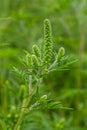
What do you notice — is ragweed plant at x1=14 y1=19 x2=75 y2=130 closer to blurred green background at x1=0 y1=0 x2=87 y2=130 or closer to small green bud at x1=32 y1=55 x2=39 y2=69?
small green bud at x1=32 y1=55 x2=39 y2=69

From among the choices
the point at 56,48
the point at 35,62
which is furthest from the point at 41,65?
the point at 56,48

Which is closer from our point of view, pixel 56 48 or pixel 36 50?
pixel 36 50

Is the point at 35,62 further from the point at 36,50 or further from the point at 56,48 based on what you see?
the point at 56,48

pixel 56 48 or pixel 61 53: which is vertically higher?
pixel 56 48

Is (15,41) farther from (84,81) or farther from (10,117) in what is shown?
(10,117)

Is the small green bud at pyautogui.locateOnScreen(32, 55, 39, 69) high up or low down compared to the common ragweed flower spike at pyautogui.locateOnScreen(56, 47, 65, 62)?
down

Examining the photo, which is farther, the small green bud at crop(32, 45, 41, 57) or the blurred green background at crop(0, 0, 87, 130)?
→ the blurred green background at crop(0, 0, 87, 130)

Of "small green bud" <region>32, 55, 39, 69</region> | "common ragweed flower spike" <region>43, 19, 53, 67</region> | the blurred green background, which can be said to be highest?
the blurred green background

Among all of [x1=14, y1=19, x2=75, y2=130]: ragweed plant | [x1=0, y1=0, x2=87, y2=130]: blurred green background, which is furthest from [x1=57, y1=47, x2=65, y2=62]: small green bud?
[x1=0, y1=0, x2=87, y2=130]: blurred green background

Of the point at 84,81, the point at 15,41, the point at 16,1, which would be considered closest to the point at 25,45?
the point at 15,41
